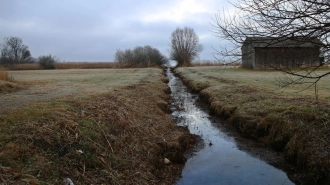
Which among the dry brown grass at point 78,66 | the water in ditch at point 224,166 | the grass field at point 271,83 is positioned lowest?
the water in ditch at point 224,166

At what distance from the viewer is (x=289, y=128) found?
7789mm

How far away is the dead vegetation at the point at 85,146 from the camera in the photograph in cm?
470

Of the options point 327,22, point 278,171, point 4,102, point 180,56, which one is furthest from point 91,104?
point 180,56

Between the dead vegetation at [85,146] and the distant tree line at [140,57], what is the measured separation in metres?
60.2

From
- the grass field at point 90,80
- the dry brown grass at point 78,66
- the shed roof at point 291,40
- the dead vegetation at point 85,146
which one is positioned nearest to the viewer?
the dead vegetation at point 85,146

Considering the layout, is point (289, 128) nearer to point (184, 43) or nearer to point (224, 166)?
point (224, 166)

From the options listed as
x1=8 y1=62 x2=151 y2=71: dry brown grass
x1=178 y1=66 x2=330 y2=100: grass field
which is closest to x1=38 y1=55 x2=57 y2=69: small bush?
x1=8 y1=62 x2=151 y2=71: dry brown grass

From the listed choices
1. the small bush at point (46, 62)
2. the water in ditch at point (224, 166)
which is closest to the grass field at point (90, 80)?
the water in ditch at point (224, 166)

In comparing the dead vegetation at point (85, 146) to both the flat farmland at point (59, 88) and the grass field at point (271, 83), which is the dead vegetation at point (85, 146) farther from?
the grass field at point (271, 83)

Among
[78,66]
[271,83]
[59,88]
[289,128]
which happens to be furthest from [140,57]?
[289,128]

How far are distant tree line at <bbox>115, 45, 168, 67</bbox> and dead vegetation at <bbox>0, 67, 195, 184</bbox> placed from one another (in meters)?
60.2

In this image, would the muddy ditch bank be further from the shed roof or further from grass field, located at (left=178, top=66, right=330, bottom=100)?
the shed roof

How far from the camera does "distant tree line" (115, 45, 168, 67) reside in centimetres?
6969

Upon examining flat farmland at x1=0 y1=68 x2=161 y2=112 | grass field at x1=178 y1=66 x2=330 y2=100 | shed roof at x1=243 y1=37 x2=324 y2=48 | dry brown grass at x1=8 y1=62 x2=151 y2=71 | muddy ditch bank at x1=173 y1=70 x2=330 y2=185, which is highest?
dry brown grass at x1=8 y1=62 x2=151 y2=71
